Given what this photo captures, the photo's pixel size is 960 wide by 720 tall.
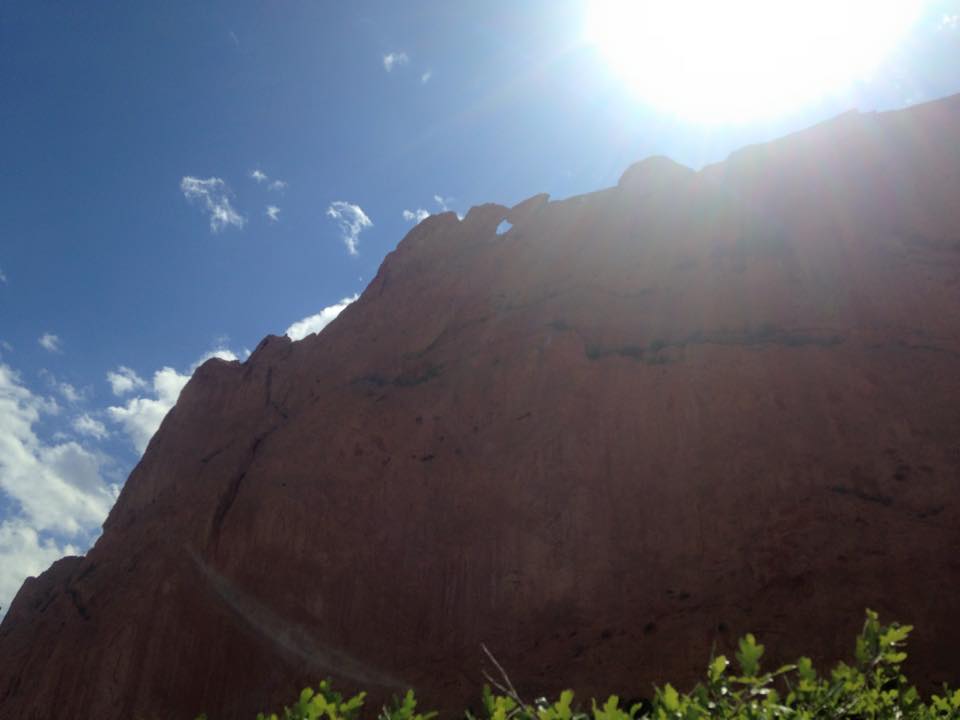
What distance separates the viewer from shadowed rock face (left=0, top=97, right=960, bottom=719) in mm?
18469

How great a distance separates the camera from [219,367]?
34969 mm

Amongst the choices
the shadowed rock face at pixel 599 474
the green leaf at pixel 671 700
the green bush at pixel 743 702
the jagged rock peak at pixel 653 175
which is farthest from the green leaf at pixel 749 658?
the jagged rock peak at pixel 653 175

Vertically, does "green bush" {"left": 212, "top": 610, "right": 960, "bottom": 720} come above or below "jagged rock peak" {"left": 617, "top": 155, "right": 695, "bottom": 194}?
below

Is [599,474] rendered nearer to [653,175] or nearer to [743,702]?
[653,175]

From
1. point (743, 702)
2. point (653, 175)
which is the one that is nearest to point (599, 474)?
point (653, 175)

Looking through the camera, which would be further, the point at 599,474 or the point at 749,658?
the point at 599,474

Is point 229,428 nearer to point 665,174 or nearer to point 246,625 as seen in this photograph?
point 246,625

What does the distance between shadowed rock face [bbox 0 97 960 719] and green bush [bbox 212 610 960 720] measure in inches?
520

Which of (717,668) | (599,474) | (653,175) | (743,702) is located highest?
(653,175)

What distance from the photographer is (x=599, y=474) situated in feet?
71.1

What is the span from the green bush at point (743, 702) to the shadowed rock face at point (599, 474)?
13.2 metres

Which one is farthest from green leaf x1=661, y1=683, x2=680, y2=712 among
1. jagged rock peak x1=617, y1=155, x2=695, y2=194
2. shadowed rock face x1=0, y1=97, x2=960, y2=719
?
jagged rock peak x1=617, y1=155, x2=695, y2=194

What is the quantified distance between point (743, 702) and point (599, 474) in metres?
17.8

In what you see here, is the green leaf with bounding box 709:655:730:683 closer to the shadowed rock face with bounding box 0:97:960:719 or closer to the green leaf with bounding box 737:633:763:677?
the green leaf with bounding box 737:633:763:677
